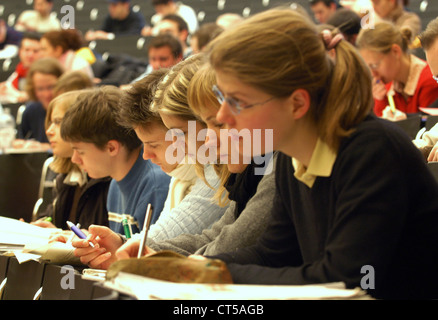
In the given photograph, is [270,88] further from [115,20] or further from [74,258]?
[115,20]

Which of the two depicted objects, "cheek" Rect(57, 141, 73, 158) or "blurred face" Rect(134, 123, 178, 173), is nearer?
"blurred face" Rect(134, 123, 178, 173)

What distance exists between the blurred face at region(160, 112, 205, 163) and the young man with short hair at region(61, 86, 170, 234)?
493 millimetres

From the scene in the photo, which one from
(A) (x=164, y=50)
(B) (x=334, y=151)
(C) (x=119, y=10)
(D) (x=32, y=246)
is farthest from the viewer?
(C) (x=119, y=10)

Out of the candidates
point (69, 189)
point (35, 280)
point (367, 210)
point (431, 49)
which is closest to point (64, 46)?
point (69, 189)

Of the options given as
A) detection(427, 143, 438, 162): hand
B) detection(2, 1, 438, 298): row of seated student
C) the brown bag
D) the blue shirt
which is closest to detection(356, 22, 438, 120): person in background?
detection(427, 143, 438, 162): hand

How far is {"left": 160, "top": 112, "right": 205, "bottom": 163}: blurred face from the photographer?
2.12 metres

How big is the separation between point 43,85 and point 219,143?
4.02m

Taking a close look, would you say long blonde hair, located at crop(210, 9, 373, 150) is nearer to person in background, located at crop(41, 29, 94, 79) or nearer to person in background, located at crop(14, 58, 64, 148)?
person in background, located at crop(14, 58, 64, 148)

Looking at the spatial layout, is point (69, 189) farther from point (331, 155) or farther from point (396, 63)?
point (331, 155)

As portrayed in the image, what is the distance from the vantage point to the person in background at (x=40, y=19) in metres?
9.73

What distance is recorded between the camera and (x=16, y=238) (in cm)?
218

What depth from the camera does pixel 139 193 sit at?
2.64 m

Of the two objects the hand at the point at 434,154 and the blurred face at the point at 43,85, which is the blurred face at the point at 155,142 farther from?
the blurred face at the point at 43,85

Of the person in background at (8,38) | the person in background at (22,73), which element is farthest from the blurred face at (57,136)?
the person in background at (8,38)
